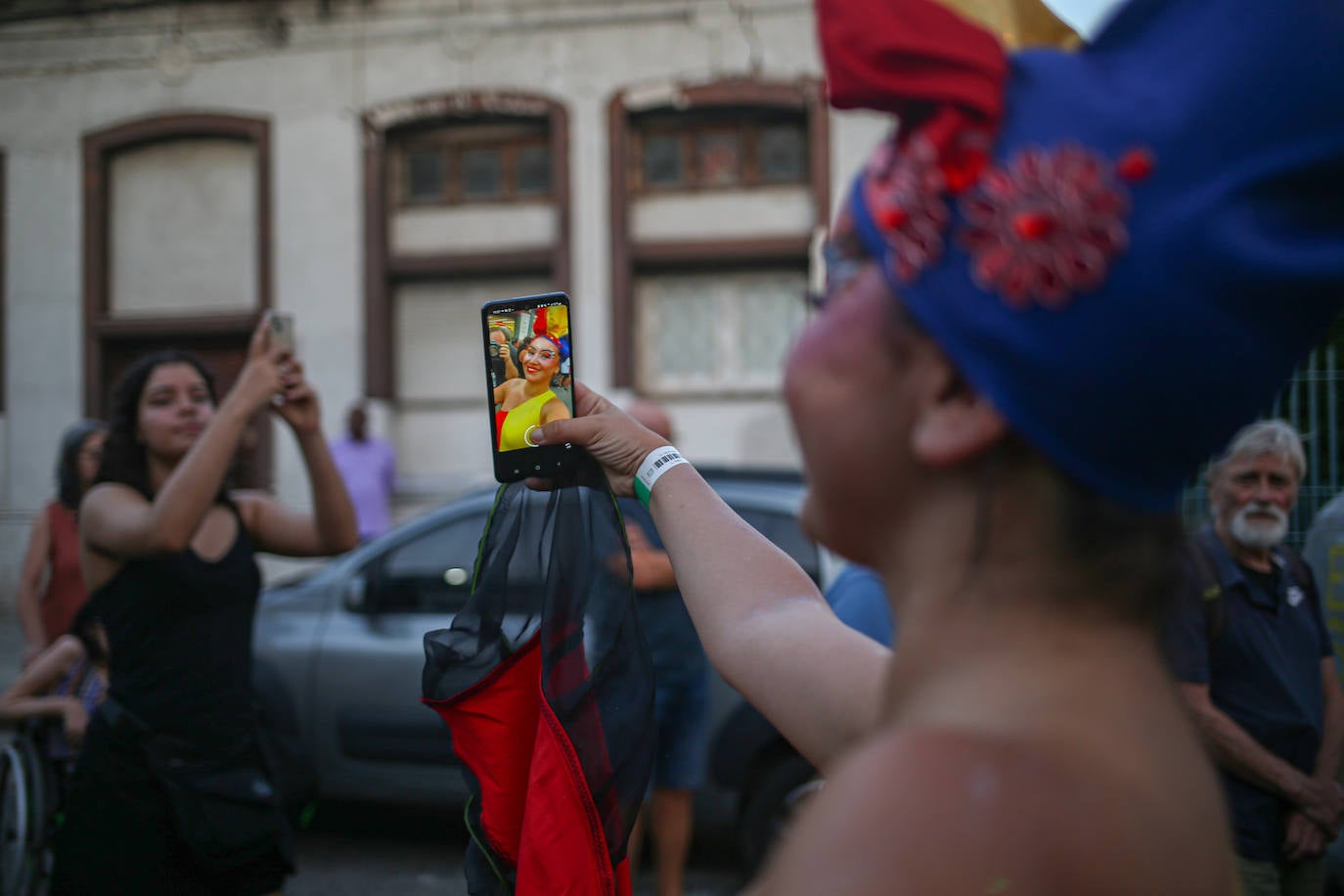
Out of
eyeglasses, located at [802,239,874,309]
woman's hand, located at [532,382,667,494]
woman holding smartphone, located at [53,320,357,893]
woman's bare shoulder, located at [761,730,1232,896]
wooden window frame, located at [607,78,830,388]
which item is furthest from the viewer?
wooden window frame, located at [607,78,830,388]

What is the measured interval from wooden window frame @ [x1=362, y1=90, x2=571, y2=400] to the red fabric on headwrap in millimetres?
10159

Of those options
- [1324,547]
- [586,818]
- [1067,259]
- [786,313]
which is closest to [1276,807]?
[1324,547]

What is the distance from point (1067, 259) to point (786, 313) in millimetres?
10447

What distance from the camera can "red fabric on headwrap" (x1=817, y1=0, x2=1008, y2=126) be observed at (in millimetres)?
861

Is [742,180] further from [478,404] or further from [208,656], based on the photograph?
[208,656]

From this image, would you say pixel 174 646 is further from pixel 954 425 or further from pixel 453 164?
pixel 453 164

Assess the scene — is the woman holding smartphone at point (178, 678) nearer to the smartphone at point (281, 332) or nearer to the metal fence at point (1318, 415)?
the smartphone at point (281, 332)

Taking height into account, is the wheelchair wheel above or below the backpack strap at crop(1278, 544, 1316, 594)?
below

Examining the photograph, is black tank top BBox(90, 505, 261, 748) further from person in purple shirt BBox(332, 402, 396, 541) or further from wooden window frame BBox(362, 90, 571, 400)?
wooden window frame BBox(362, 90, 571, 400)

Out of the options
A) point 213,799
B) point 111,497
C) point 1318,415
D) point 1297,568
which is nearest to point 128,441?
point 111,497

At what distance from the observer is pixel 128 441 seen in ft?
10.8

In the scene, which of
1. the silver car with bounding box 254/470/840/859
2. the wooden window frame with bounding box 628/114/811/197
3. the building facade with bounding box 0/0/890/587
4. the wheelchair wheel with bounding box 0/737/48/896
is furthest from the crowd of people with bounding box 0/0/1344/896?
the wooden window frame with bounding box 628/114/811/197

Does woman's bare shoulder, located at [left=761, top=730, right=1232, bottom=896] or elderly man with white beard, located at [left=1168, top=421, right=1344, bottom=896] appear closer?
woman's bare shoulder, located at [left=761, top=730, right=1232, bottom=896]

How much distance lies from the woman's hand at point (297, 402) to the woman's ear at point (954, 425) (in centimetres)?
255
